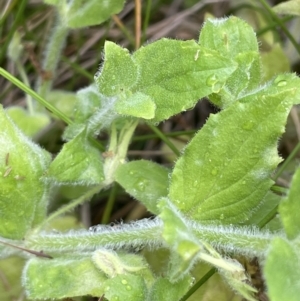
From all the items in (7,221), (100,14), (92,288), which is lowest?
(92,288)

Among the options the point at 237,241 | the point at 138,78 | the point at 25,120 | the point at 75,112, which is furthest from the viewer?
the point at 25,120

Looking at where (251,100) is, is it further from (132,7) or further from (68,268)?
(132,7)

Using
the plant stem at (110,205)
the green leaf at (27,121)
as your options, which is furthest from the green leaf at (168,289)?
the green leaf at (27,121)

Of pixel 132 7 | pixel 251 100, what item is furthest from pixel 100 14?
pixel 251 100

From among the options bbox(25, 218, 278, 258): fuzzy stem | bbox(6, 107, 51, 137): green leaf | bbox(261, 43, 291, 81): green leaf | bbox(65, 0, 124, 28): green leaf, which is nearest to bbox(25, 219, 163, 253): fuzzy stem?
bbox(25, 218, 278, 258): fuzzy stem

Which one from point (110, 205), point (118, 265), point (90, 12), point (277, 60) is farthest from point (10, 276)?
point (277, 60)

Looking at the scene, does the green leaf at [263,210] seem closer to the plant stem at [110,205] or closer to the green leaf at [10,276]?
the plant stem at [110,205]
